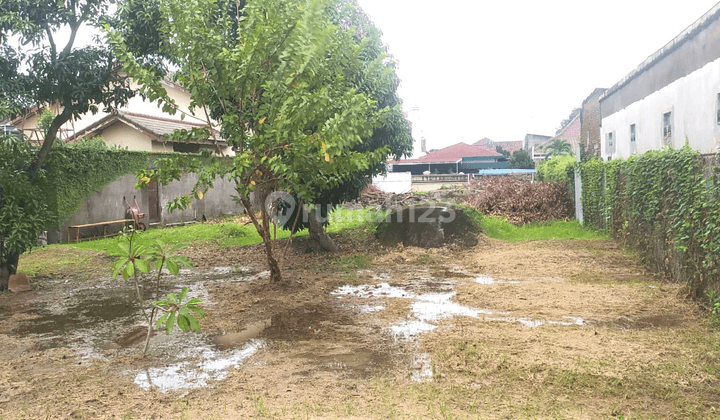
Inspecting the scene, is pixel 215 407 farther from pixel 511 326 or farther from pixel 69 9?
pixel 69 9

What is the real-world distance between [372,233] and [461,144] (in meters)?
39.3

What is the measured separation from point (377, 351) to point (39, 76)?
7.81m

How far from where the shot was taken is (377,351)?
5531 millimetres

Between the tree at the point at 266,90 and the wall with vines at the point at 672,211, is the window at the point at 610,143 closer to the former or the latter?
the wall with vines at the point at 672,211

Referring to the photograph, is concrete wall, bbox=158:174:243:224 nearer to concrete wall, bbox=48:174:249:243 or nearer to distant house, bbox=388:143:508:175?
concrete wall, bbox=48:174:249:243

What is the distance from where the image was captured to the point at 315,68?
802cm

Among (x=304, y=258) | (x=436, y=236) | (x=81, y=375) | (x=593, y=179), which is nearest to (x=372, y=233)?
(x=436, y=236)

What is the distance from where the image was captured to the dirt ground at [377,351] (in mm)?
4172

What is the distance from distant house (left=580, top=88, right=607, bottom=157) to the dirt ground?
1452 centimetres

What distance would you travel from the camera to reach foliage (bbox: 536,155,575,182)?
1862 cm

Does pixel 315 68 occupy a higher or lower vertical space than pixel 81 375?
higher

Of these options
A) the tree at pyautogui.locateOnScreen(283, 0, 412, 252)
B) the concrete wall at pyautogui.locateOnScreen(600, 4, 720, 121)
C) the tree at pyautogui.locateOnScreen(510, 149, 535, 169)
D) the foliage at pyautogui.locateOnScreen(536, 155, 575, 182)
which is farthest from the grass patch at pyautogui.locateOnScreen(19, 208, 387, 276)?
the tree at pyautogui.locateOnScreen(510, 149, 535, 169)

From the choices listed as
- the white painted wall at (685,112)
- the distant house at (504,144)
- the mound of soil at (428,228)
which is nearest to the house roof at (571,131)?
→ the distant house at (504,144)

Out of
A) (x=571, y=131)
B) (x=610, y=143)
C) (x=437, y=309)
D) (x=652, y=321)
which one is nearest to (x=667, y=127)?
(x=610, y=143)
